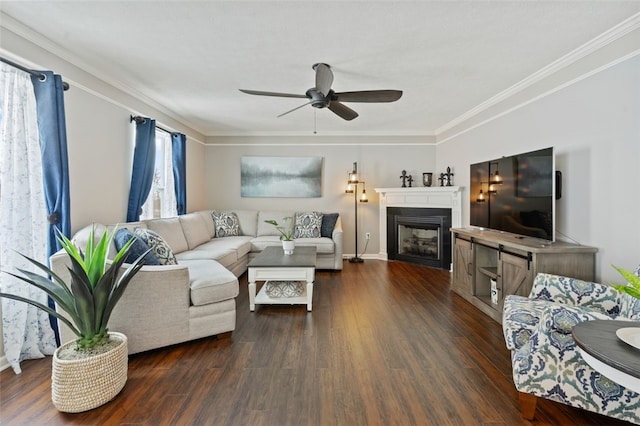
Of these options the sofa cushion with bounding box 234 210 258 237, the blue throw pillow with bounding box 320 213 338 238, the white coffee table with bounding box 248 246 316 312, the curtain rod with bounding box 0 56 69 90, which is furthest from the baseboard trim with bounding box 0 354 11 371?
the blue throw pillow with bounding box 320 213 338 238

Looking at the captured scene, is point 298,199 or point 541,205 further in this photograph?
point 298,199

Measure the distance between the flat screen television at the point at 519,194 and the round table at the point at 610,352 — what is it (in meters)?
1.44

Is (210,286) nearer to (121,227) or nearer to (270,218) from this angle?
(121,227)

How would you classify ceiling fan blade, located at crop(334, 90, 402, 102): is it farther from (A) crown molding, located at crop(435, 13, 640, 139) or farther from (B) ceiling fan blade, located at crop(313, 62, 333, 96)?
(A) crown molding, located at crop(435, 13, 640, 139)

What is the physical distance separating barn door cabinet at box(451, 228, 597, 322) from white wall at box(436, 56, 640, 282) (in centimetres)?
17

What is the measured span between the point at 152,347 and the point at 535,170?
11.9ft

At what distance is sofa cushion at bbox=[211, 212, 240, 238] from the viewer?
5.07 m

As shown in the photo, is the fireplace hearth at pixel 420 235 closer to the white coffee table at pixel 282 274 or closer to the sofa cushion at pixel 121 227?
the white coffee table at pixel 282 274

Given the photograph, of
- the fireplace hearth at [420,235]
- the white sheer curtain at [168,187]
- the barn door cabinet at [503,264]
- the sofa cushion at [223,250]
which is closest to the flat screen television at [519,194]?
the barn door cabinet at [503,264]

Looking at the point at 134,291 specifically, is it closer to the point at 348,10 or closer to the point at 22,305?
the point at 22,305

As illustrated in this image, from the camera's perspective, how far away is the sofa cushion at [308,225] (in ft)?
16.6

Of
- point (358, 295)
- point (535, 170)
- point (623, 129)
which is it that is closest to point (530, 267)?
point (535, 170)

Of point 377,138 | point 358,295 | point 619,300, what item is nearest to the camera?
point 619,300

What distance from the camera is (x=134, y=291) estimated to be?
2.21 metres
